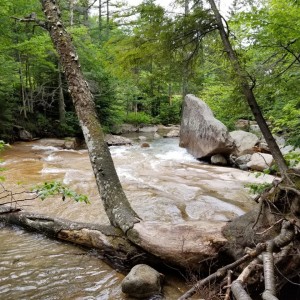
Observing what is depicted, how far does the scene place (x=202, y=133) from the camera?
40.1 feet

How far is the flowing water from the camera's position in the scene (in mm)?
3236

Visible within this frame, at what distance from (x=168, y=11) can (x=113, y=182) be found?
320 cm

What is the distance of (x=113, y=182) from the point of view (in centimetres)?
411

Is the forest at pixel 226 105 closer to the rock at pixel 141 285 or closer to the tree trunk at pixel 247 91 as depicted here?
the tree trunk at pixel 247 91

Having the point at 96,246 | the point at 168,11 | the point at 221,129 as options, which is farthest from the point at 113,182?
the point at 221,129

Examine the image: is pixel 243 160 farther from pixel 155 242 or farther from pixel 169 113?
pixel 169 113

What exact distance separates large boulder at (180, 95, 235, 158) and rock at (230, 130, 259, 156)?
0.55m

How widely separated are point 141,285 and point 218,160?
28.5 feet

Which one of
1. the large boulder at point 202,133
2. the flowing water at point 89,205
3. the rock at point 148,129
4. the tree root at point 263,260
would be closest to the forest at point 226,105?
the tree root at point 263,260

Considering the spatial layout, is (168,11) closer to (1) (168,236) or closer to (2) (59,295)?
(1) (168,236)

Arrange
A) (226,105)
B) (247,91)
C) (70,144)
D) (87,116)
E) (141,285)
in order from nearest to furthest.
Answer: (141,285) < (87,116) < (247,91) < (226,105) < (70,144)

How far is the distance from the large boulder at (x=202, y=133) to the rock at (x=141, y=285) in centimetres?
844

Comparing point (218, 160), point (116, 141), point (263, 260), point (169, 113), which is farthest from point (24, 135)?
point (169, 113)

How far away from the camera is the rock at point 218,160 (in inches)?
438
